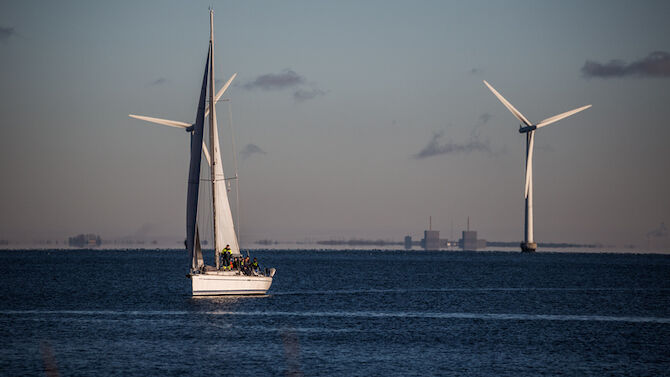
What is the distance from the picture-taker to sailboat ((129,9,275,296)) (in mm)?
79625

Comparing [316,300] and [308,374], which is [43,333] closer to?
[308,374]

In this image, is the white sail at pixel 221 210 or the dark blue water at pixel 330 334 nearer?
the dark blue water at pixel 330 334

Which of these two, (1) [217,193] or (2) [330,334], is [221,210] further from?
(2) [330,334]

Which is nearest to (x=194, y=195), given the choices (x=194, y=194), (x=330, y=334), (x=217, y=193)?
(x=194, y=194)

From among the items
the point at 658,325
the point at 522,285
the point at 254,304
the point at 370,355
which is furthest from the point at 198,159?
the point at 522,285

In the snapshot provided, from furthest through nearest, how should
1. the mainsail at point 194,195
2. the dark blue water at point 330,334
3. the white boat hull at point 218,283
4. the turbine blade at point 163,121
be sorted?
the turbine blade at point 163,121, the mainsail at point 194,195, the white boat hull at point 218,283, the dark blue water at point 330,334

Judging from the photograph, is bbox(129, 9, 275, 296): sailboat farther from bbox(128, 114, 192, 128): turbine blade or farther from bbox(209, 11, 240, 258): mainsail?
bbox(128, 114, 192, 128): turbine blade

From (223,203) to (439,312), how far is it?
80.9ft

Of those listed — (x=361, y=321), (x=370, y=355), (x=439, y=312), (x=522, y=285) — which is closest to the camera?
(x=370, y=355)

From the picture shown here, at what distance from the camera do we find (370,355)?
52781 millimetres

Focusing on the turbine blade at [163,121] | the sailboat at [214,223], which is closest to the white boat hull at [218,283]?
the sailboat at [214,223]

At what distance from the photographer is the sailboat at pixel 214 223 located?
79625mm

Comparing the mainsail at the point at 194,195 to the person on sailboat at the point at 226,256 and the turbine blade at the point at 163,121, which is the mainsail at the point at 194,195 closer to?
the person on sailboat at the point at 226,256

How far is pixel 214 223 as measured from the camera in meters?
86.1
